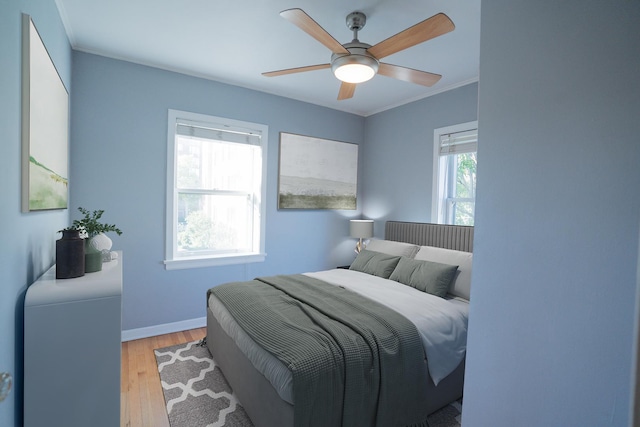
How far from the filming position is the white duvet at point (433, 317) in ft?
6.31

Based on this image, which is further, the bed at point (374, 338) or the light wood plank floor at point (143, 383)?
the light wood plank floor at point (143, 383)

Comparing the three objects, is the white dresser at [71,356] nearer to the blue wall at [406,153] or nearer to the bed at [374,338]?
the bed at [374,338]

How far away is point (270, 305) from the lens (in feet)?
6.98

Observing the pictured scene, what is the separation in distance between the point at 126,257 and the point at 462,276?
316cm

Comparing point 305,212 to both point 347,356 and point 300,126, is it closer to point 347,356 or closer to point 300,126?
point 300,126

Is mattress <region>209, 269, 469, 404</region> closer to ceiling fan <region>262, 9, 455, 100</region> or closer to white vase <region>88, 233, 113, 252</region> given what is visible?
Answer: white vase <region>88, 233, 113, 252</region>

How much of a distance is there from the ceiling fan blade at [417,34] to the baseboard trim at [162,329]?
3.15 meters

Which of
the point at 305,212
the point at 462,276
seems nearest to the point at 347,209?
the point at 305,212

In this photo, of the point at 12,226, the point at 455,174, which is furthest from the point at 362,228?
the point at 12,226

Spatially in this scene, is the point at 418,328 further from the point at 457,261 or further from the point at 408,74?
the point at 408,74

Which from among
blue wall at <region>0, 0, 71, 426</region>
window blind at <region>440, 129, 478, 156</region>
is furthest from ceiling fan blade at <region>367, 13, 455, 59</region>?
blue wall at <region>0, 0, 71, 426</region>

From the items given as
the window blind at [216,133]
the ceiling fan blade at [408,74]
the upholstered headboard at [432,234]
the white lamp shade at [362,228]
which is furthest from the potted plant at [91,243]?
the upholstered headboard at [432,234]

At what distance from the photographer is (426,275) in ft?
8.82

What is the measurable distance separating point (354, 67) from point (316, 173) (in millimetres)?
2167
